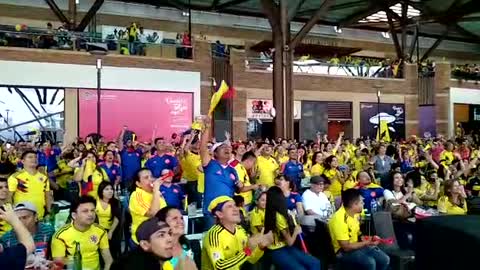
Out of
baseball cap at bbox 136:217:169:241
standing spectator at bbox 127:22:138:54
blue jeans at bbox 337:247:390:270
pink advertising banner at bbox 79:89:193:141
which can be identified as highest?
standing spectator at bbox 127:22:138:54

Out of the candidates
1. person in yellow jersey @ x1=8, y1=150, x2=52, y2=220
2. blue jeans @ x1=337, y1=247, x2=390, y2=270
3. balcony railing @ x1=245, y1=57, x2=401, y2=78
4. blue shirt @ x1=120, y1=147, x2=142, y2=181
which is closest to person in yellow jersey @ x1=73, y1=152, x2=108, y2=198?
person in yellow jersey @ x1=8, y1=150, x2=52, y2=220

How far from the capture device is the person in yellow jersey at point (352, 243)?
7.06 meters

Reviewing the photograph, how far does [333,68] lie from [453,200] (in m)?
21.1

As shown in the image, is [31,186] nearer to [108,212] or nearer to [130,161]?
[108,212]

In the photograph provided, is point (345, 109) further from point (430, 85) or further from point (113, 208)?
point (113, 208)

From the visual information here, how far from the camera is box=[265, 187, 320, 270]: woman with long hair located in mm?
Result: 6473

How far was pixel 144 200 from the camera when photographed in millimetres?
6875

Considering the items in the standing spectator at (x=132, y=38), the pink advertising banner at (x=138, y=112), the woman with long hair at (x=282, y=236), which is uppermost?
the standing spectator at (x=132, y=38)

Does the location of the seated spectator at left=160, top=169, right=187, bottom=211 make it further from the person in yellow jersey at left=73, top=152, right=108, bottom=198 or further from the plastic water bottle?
the plastic water bottle

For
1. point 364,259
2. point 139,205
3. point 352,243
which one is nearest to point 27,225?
point 139,205

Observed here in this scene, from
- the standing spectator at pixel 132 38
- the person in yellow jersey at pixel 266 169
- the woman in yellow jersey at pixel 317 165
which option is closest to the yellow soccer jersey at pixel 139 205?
the person in yellow jersey at pixel 266 169

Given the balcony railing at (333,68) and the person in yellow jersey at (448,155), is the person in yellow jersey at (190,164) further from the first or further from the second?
the balcony railing at (333,68)

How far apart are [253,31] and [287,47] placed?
10760 millimetres

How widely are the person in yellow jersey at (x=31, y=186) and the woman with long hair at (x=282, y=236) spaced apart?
126 inches
